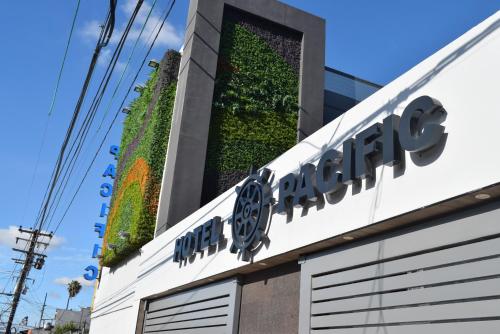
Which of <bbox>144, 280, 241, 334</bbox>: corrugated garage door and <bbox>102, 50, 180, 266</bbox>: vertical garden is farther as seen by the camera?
<bbox>102, 50, 180, 266</bbox>: vertical garden

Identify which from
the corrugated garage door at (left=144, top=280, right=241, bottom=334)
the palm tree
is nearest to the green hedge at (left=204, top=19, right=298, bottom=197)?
the corrugated garage door at (left=144, top=280, right=241, bottom=334)

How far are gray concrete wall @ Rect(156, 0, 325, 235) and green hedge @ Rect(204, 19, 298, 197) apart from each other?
0.36 meters

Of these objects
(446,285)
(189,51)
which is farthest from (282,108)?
(446,285)

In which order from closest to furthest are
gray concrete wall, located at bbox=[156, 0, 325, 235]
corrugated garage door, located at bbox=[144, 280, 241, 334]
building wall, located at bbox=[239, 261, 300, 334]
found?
building wall, located at bbox=[239, 261, 300, 334]
corrugated garage door, located at bbox=[144, 280, 241, 334]
gray concrete wall, located at bbox=[156, 0, 325, 235]

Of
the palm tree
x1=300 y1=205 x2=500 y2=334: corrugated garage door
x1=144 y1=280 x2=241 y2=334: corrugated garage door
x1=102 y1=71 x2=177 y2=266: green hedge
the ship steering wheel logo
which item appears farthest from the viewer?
the palm tree

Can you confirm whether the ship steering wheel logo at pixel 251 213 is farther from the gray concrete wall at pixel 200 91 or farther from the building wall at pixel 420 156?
the gray concrete wall at pixel 200 91

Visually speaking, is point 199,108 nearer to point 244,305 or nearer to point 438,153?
point 244,305

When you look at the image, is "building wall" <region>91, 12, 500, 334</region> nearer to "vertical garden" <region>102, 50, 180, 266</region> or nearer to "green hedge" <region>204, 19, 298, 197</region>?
"green hedge" <region>204, 19, 298, 197</region>

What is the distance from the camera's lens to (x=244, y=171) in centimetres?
1709

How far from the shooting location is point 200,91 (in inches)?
680

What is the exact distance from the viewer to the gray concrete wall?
15977 mm

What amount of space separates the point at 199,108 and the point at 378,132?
439 inches

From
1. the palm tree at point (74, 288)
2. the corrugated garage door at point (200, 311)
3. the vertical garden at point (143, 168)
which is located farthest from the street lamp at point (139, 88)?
the palm tree at point (74, 288)

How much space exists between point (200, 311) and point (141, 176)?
775 centimetres
